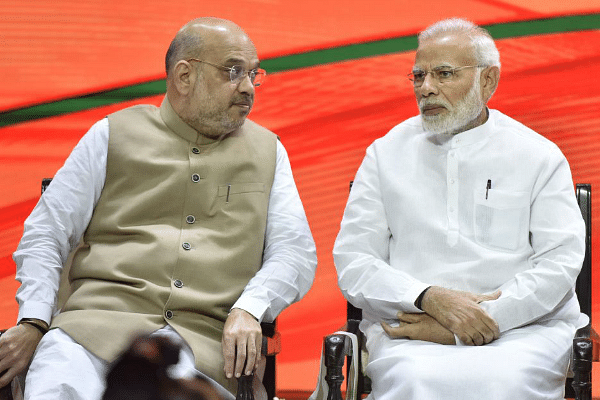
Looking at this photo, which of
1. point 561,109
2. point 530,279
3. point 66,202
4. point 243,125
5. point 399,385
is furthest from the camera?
point 561,109

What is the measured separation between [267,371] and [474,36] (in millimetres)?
1547

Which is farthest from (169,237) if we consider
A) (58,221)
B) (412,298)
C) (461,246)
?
(461,246)

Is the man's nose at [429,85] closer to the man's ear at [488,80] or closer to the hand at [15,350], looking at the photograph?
the man's ear at [488,80]

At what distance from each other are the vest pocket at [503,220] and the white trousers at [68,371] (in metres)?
1.14

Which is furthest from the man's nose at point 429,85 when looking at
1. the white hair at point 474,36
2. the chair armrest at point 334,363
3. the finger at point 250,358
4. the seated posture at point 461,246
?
the finger at point 250,358

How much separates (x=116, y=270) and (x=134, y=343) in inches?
12.2

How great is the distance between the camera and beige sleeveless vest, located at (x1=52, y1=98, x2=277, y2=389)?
135 inches

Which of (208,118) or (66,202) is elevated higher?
(208,118)

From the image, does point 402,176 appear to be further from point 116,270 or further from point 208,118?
point 116,270

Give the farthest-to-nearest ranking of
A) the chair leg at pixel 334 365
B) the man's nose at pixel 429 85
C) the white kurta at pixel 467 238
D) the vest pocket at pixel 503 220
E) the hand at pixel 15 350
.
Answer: the man's nose at pixel 429 85
the vest pocket at pixel 503 220
the white kurta at pixel 467 238
the hand at pixel 15 350
the chair leg at pixel 334 365

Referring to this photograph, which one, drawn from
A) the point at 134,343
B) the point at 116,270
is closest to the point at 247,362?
the point at 134,343

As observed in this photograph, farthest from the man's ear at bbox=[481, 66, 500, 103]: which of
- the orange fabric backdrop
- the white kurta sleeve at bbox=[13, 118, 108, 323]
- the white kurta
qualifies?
the white kurta sleeve at bbox=[13, 118, 108, 323]

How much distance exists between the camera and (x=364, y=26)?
4.59m

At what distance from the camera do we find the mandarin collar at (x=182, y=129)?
3.81 meters
